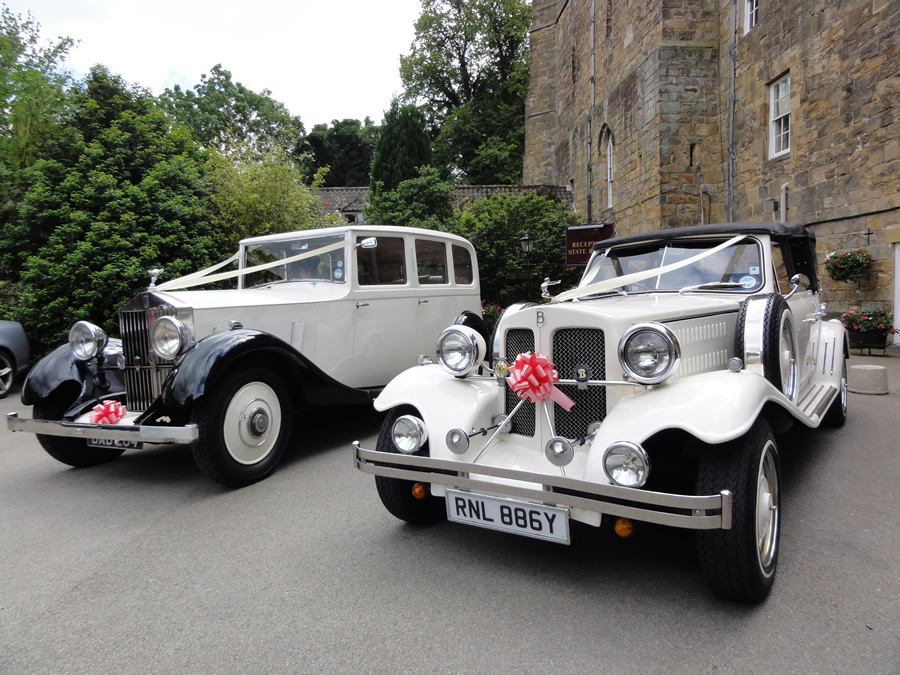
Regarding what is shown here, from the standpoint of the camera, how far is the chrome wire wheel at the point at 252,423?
4.23m

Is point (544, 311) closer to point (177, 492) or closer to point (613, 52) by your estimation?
point (177, 492)

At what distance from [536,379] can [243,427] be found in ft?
8.23

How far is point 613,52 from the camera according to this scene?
60.3 ft

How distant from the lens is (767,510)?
263 centimetres

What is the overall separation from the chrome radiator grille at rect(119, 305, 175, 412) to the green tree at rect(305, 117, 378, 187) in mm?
40068

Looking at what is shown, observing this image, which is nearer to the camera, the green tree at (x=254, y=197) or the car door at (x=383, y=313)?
the car door at (x=383, y=313)

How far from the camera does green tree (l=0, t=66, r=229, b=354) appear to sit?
31.2 feet

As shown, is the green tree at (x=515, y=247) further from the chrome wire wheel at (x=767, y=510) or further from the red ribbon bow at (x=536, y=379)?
the chrome wire wheel at (x=767, y=510)

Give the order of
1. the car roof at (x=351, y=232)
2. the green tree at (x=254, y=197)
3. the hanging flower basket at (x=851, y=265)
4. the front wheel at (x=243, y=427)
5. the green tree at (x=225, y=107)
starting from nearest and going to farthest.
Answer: the front wheel at (x=243, y=427), the car roof at (x=351, y=232), the hanging flower basket at (x=851, y=265), the green tree at (x=254, y=197), the green tree at (x=225, y=107)

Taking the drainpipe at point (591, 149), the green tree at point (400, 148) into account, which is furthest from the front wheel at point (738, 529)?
the green tree at point (400, 148)

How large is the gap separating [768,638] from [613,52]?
774 inches

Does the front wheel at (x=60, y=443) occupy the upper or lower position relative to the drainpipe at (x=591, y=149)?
lower

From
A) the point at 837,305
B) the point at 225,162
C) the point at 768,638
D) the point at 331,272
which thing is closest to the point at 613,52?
the point at 837,305

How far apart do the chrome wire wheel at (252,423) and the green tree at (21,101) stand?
10799 mm
